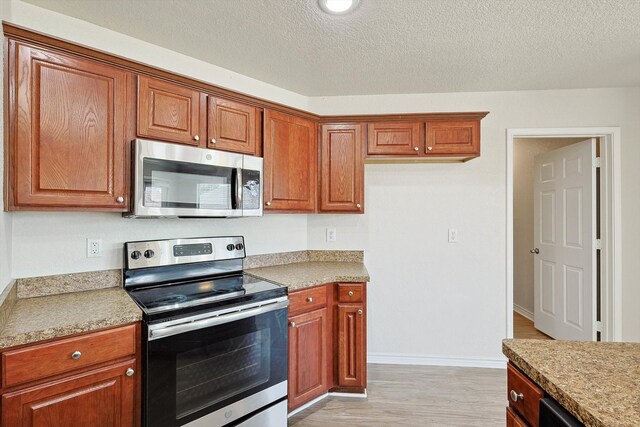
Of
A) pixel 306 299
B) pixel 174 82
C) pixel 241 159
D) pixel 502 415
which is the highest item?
pixel 174 82

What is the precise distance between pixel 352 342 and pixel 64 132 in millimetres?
2131

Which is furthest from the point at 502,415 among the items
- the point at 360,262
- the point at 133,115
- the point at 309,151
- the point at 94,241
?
the point at 133,115

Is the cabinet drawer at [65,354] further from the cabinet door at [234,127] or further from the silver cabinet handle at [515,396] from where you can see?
the silver cabinet handle at [515,396]

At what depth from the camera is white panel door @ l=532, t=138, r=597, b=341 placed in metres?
2.88

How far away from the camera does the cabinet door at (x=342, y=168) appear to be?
2.61m

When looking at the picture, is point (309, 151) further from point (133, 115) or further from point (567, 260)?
point (567, 260)

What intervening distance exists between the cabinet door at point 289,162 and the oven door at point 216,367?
0.82 m

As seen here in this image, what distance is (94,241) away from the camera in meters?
1.83

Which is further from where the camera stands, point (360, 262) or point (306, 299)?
point (360, 262)

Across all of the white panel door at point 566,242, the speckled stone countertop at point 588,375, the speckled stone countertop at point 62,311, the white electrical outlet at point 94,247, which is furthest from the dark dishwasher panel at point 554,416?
the white panel door at point 566,242

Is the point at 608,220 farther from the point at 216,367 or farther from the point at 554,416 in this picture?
the point at 216,367

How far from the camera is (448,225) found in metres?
2.88

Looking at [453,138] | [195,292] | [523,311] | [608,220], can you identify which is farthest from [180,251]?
[523,311]

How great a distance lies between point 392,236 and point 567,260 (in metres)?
1.85
